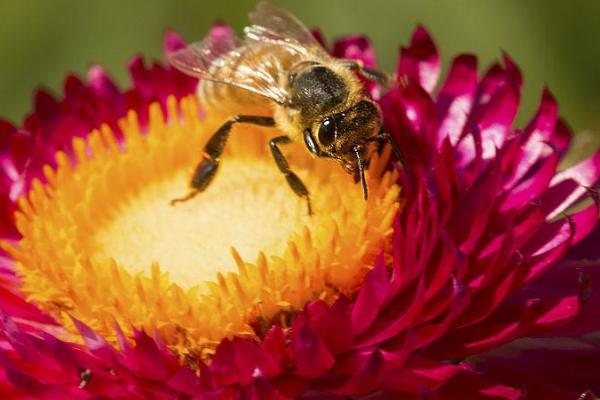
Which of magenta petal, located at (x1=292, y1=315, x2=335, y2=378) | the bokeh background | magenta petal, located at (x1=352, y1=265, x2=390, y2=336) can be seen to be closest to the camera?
magenta petal, located at (x1=292, y1=315, x2=335, y2=378)

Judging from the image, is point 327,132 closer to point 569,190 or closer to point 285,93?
point 285,93

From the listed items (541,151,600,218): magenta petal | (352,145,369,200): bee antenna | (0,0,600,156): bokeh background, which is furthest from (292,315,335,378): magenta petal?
(0,0,600,156): bokeh background

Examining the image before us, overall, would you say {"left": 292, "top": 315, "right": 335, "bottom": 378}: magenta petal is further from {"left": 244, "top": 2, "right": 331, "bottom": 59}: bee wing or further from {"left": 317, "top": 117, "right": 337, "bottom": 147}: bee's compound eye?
{"left": 244, "top": 2, "right": 331, "bottom": 59}: bee wing

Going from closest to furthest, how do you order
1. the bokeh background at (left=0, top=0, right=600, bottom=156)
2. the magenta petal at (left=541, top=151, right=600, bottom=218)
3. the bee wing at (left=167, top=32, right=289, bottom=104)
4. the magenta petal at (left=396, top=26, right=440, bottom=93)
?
the magenta petal at (left=541, top=151, right=600, bottom=218) → the bee wing at (left=167, top=32, right=289, bottom=104) → the magenta petal at (left=396, top=26, right=440, bottom=93) → the bokeh background at (left=0, top=0, right=600, bottom=156)

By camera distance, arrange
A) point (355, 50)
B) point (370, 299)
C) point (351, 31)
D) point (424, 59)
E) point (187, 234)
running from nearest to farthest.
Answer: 1. point (370, 299)
2. point (187, 234)
3. point (424, 59)
4. point (355, 50)
5. point (351, 31)

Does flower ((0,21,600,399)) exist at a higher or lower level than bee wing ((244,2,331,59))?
lower

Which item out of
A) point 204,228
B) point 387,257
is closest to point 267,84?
point 204,228

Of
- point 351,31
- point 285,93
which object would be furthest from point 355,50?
point 351,31
